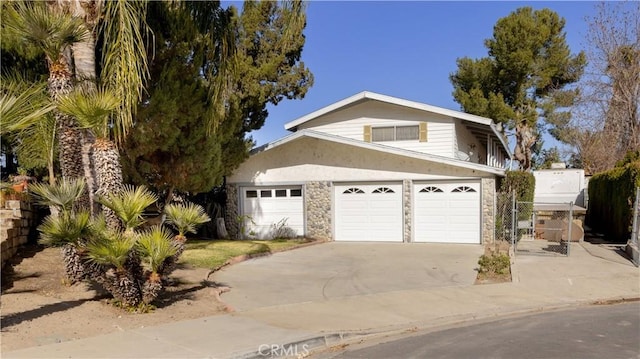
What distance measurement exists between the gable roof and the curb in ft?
35.5

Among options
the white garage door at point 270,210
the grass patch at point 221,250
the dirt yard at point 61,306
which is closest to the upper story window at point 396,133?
the white garage door at point 270,210

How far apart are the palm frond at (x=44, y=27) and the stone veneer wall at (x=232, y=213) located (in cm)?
1275

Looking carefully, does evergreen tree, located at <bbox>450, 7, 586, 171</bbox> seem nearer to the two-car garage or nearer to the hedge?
the hedge

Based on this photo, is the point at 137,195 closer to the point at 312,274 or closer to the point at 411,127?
the point at 312,274

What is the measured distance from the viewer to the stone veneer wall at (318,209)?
18828 millimetres

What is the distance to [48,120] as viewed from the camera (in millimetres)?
10539

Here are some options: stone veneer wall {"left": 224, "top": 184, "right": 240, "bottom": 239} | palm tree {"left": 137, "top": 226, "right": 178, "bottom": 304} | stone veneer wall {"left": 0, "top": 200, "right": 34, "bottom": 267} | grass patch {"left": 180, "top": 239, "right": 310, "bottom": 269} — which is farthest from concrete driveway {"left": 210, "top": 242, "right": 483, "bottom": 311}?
stone veneer wall {"left": 224, "top": 184, "right": 240, "bottom": 239}

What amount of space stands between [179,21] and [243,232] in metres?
9.80

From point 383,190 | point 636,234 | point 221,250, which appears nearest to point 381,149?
point 383,190

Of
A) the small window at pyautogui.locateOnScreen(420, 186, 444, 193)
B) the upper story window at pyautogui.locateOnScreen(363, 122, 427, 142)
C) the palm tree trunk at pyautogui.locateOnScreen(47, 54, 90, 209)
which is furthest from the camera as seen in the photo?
the upper story window at pyautogui.locateOnScreen(363, 122, 427, 142)

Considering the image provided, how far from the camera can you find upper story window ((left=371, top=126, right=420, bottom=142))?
19766 millimetres

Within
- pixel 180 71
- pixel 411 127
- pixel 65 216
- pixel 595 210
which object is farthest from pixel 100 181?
pixel 595 210

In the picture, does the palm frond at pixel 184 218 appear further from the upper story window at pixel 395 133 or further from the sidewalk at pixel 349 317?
the upper story window at pixel 395 133

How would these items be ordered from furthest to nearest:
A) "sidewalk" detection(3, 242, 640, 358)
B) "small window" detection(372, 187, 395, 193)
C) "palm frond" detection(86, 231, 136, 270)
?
"small window" detection(372, 187, 395, 193) < "palm frond" detection(86, 231, 136, 270) < "sidewalk" detection(3, 242, 640, 358)
